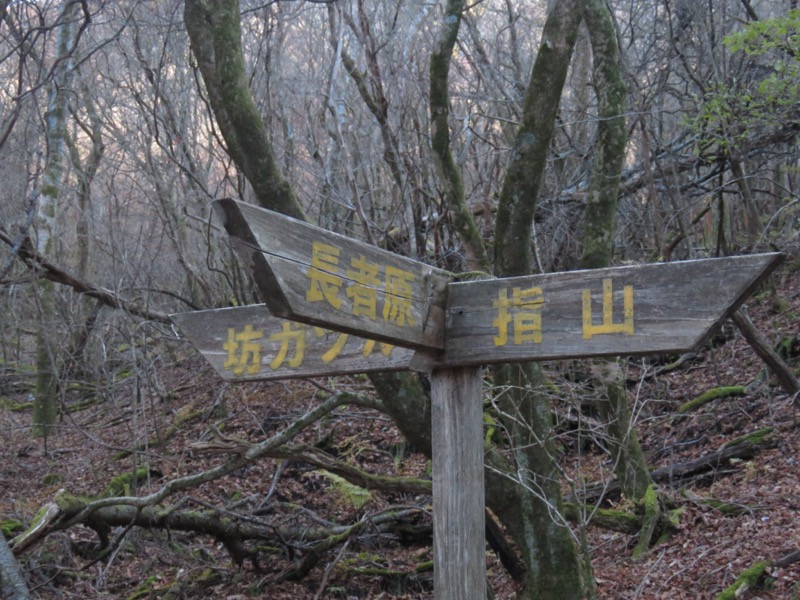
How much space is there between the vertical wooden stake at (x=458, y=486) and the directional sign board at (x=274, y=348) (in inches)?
9.8

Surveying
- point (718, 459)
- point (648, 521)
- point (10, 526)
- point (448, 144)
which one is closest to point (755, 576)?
point (648, 521)

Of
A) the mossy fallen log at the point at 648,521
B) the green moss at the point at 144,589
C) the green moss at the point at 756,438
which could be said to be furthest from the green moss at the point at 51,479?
the green moss at the point at 756,438

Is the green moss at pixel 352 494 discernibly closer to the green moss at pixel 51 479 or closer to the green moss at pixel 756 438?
the green moss at pixel 756 438

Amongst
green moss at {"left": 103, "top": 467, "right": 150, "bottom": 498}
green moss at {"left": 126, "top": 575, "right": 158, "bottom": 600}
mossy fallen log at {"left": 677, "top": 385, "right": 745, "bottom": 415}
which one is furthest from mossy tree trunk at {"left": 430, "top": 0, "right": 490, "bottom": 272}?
green moss at {"left": 103, "top": 467, "right": 150, "bottom": 498}

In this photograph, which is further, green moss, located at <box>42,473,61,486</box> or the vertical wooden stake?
green moss, located at <box>42,473,61,486</box>

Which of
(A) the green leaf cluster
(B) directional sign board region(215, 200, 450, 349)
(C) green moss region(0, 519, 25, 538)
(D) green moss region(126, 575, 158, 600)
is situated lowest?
(D) green moss region(126, 575, 158, 600)

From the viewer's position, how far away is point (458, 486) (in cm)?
303

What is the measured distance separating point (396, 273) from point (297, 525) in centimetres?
440

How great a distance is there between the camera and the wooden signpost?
2457mm

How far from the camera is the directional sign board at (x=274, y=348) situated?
3.08m

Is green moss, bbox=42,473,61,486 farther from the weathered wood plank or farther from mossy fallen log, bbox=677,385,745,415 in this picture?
the weathered wood plank

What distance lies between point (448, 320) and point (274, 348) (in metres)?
0.77

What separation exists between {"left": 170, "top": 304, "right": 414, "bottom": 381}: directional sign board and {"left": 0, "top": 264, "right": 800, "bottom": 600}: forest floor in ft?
7.27

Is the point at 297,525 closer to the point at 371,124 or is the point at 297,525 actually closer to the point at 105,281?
the point at 371,124
